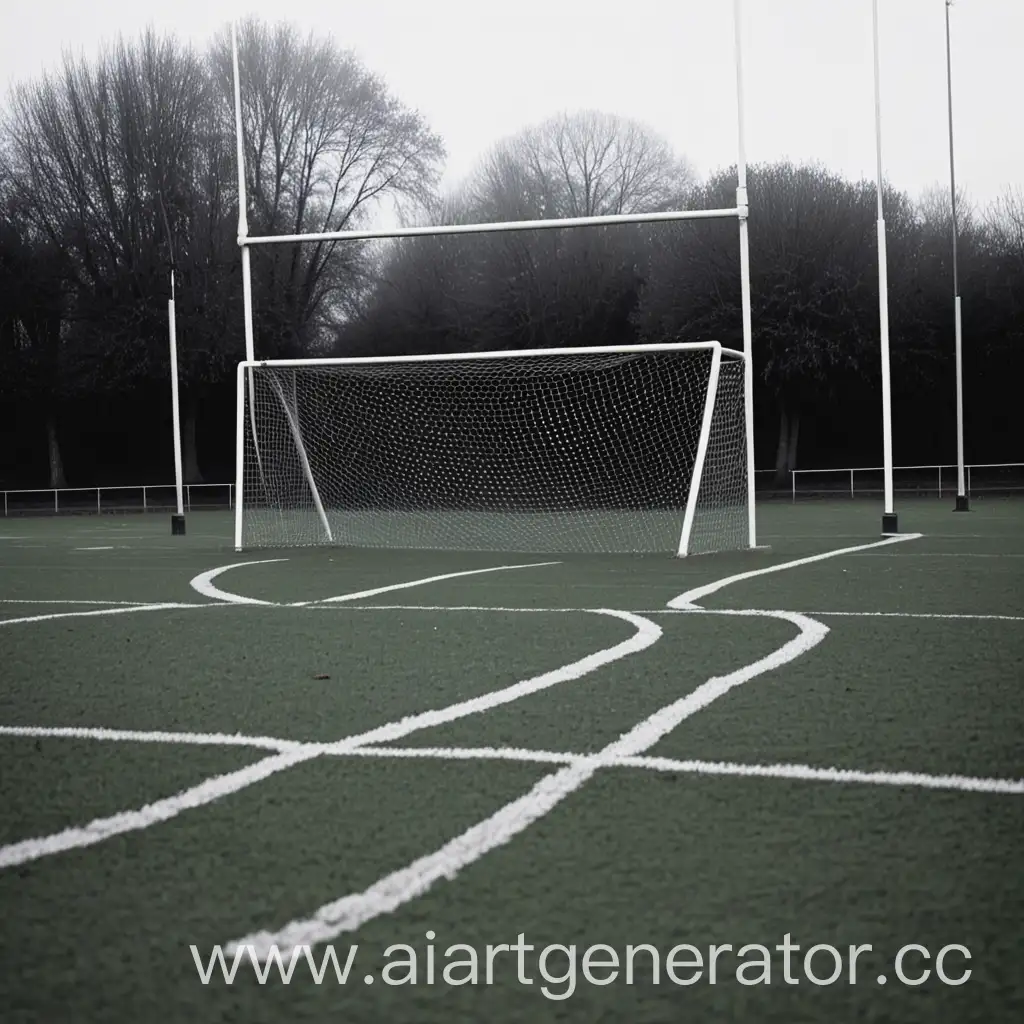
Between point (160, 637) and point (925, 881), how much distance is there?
17.1 feet

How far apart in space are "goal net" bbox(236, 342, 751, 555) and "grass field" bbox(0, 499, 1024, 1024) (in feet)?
23.7

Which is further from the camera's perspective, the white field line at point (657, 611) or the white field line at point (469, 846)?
the white field line at point (657, 611)

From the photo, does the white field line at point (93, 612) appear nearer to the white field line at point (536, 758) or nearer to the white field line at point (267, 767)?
the white field line at point (536, 758)

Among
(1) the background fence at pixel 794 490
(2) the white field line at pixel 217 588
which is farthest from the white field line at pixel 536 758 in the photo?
(1) the background fence at pixel 794 490

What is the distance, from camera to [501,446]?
27.0 m

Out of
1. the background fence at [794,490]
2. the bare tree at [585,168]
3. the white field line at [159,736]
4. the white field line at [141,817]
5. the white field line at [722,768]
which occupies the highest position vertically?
the bare tree at [585,168]

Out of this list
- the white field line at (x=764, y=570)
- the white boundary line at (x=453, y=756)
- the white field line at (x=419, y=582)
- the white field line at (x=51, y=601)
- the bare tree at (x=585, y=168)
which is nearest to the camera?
the white boundary line at (x=453, y=756)

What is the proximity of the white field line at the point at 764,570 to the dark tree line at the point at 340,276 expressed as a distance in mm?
18491

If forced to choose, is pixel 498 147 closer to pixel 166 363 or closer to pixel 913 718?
pixel 166 363

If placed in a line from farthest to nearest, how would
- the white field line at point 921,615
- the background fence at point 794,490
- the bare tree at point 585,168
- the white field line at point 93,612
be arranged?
the bare tree at point 585,168 < the background fence at point 794,490 < the white field line at point 93,612 < the white field line at point 921,615

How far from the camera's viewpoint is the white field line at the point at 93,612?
8.18 m

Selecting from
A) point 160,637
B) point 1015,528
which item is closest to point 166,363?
point 1015,528

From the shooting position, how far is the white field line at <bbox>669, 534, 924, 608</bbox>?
353 inches

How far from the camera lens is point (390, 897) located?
2793 mm
